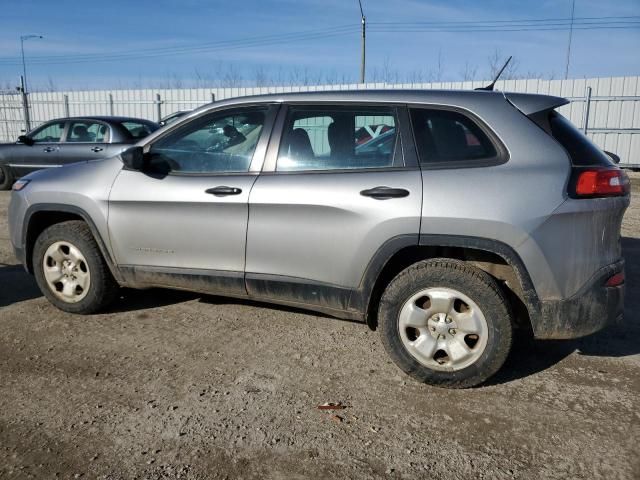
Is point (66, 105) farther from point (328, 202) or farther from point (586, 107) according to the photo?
point (328, 202)

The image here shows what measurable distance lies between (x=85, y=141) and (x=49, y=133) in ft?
4.01

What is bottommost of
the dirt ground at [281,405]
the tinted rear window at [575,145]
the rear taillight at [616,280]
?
the dirt ground at [281,405]

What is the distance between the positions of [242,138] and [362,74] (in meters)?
21.2

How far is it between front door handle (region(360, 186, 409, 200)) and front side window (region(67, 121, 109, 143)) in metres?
8.02

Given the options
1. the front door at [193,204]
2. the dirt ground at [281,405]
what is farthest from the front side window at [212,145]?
the dirt ground at [281,405]

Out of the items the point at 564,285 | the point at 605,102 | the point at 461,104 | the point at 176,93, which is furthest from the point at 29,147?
the point at 605,102

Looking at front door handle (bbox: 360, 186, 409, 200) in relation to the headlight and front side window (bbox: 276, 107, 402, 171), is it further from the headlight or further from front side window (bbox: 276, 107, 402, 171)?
the headlight

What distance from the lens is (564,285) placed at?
3.08 m

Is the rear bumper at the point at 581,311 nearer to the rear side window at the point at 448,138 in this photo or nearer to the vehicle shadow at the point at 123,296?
the rear side window at the point at 448,138

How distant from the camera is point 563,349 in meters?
3.93

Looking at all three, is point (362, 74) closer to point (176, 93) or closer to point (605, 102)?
point (176, 93)

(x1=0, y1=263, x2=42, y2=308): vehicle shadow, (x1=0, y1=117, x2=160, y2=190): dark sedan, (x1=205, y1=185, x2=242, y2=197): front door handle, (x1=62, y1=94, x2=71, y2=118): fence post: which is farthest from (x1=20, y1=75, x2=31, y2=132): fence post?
(x1=205, y1=185, x2=242, y2=197): front door handle

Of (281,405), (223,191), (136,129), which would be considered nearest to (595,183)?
(281,405)

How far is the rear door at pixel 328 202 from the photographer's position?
11.0ft
